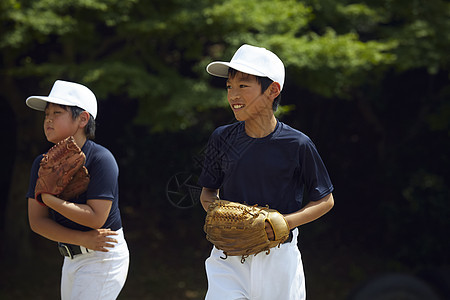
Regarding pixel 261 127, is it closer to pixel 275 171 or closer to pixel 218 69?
pixel 275 171

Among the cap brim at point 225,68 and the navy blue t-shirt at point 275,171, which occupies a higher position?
the cap brim at point 225,68

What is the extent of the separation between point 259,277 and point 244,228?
28cm

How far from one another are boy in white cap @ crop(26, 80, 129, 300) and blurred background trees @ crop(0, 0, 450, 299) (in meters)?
2.26

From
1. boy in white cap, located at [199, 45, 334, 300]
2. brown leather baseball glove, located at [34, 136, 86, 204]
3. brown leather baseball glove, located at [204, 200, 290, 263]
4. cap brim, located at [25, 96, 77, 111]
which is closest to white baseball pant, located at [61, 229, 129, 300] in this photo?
brown leather baseball glove, located at [34, 136, 86, 204]

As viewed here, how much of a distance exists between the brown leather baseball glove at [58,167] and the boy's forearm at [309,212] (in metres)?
1.15

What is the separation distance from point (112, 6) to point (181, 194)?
159 inches

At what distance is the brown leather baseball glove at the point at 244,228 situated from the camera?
108 inches

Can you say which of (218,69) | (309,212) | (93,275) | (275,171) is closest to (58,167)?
(93,275)

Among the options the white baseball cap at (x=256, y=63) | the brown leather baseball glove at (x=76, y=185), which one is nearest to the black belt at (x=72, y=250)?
the brown leather baseball glove at (x=76, y=185)

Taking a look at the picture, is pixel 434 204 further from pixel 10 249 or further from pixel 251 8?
pixel 10 249

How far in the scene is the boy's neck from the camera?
2.97m

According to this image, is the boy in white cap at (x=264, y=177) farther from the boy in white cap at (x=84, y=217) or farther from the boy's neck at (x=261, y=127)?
the boy in white cap at (x=84, y=217)

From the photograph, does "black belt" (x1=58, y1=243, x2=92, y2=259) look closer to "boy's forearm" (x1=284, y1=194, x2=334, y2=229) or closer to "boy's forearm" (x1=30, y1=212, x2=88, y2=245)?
"boy's forearm" (x1=30, y1=212, x2=88, y2=245)

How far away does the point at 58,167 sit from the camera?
3002 millimetres
